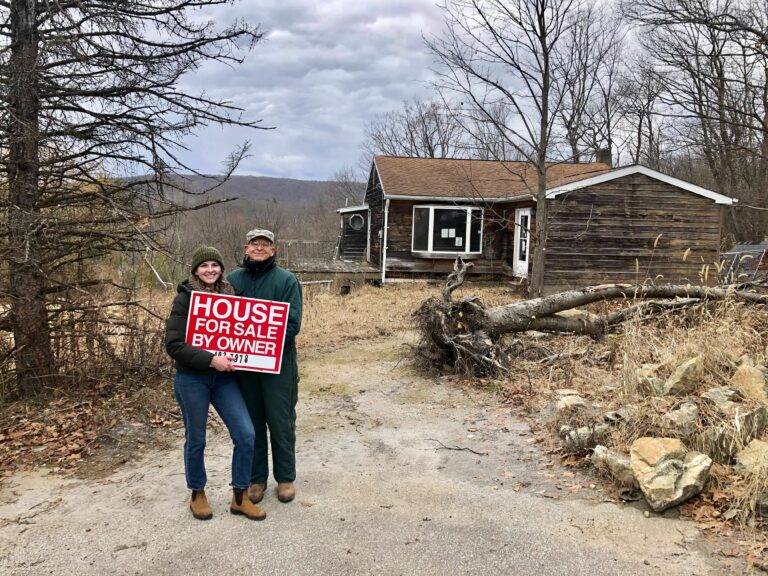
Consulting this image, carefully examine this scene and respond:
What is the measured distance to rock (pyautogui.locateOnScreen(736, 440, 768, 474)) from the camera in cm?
379

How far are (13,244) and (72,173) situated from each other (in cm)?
135

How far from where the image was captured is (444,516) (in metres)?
3.91

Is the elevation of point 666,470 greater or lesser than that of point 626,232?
lesser

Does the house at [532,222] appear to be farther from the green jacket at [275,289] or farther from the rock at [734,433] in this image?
the green jacket at [275,289]

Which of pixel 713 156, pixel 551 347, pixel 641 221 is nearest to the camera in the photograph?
pixel 551 347

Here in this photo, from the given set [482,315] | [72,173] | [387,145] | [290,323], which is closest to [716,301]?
[482,315]

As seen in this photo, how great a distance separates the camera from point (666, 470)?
13.1ft

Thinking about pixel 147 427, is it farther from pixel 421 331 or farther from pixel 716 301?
pixel 716 301

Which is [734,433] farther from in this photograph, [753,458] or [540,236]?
[540,236]

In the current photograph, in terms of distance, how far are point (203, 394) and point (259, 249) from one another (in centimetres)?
104

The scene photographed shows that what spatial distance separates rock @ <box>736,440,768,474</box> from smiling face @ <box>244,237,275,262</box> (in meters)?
3.60

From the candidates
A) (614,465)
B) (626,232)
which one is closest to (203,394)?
(614,465)

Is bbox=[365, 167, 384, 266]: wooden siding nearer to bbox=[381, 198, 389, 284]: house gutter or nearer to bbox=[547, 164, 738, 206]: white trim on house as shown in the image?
bbox=[381, 198, 389, 284]: house gutter

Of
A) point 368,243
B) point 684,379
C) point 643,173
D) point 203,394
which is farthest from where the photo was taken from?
point 368,243
